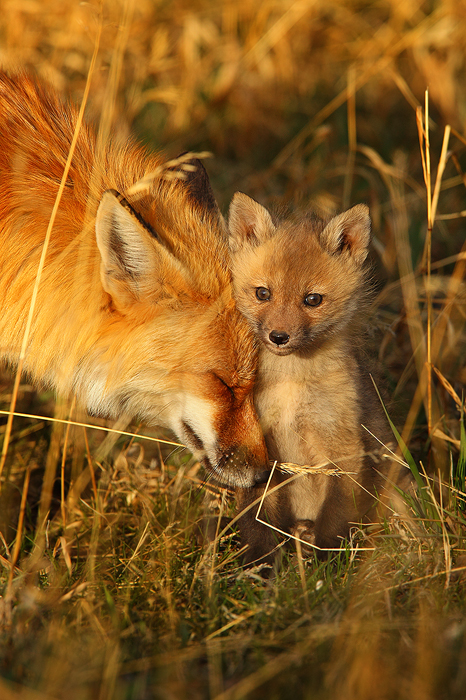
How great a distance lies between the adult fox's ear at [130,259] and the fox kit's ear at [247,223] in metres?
0.54

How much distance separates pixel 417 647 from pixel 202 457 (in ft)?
4.20

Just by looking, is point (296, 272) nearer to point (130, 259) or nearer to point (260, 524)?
point (130, 259)

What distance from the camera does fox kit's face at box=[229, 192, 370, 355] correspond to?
2.82 metres

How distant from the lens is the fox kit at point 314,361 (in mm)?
2926

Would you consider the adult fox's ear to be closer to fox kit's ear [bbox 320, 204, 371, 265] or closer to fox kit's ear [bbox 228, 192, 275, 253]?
fox kit's ear [bbox 228, 192, 275, 253]

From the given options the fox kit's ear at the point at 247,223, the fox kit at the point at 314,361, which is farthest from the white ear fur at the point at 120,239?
the fox kit's ear at the point at 247,223

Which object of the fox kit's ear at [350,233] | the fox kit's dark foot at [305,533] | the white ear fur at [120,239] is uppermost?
the fox kit's ear at [350,233]

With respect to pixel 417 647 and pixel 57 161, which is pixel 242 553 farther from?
pixel 57 161

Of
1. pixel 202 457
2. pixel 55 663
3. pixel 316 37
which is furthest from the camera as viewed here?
pixel 316 37

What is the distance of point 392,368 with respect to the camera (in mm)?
4363

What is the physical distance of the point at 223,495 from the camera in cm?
324

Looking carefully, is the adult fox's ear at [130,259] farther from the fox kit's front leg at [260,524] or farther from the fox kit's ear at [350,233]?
the fox kit's front leg at [260,524]

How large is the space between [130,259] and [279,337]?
2.42 feet

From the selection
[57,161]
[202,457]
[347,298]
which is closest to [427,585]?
[202,457]
